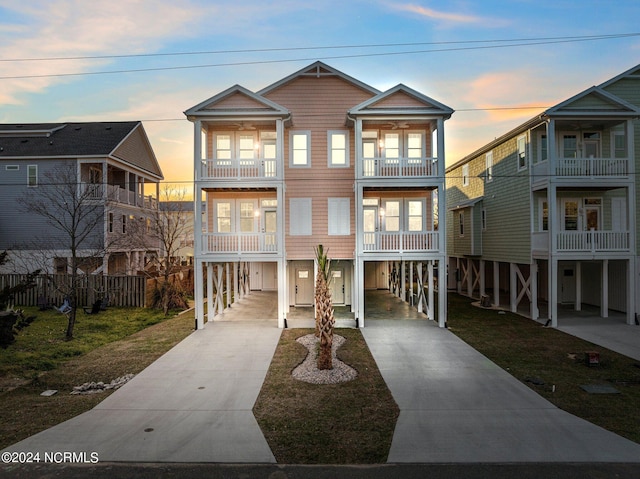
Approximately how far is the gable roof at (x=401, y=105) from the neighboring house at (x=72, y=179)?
14.7 m

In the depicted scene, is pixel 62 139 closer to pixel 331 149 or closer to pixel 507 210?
pixel 331 149

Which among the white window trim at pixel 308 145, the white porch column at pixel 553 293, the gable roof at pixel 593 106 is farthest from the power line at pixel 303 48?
the white porch column at pixel 553 293

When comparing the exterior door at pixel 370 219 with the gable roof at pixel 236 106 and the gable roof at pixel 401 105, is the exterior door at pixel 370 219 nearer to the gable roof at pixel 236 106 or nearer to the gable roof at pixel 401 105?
the gable roof at pixel 401 105

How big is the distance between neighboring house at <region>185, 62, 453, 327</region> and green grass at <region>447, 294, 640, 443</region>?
7.47ft

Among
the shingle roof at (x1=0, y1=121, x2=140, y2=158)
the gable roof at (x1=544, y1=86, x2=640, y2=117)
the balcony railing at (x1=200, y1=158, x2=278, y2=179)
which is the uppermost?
the shingle roof at (x1=0, y1=121, x2=140, y2=158)

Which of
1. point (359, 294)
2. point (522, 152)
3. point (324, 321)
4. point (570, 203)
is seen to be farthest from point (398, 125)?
point (324, 321)

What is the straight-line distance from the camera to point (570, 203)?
56.5 feet

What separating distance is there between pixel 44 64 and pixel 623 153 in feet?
83.6

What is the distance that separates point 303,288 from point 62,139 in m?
18.7

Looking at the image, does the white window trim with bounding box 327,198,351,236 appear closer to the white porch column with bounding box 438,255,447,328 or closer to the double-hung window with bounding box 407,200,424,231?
the double-hung window with bounding box 407,200,424,231

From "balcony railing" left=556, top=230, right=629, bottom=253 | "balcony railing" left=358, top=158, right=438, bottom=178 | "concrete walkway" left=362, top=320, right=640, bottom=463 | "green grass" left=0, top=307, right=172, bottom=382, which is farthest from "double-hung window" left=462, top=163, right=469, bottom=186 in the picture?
"green grass" left=0, top=307, right=172, bottom=382

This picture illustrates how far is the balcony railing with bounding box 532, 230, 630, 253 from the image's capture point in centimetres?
1510

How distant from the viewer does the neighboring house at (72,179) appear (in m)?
21.8

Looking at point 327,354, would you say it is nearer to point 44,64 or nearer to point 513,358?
point 513,358
